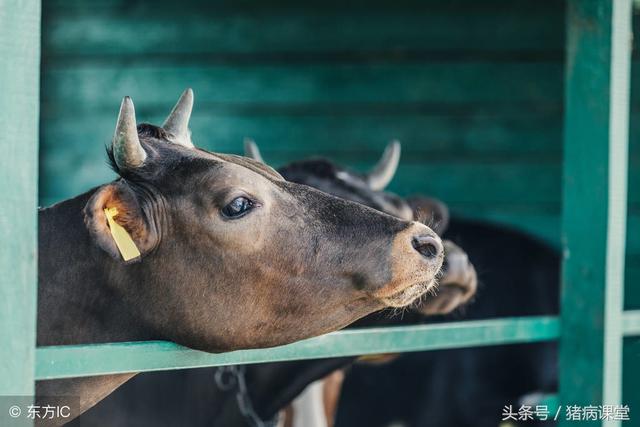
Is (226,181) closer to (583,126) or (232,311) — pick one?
(232,311)

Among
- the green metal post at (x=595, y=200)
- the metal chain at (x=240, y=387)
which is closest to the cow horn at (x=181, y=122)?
the metal chain at (x=240, y=387)

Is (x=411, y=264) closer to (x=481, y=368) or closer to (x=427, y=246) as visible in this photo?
(x=427, y=246)

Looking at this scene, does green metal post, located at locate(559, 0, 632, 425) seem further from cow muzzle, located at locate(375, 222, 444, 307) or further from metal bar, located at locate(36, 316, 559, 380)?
cow muzzle, located at locate(375, 222, 444, 307)

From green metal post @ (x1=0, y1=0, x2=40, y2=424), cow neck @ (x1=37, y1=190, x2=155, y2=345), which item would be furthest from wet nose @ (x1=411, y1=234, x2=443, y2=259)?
green metal post @ (x1=0, y1=0, x2=40, y2=424)

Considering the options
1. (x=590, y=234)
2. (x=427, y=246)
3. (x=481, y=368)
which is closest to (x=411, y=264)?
(x=427, y=246)

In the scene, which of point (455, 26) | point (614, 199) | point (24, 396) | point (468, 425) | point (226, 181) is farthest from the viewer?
point (455, 26)

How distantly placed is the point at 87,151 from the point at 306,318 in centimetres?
404

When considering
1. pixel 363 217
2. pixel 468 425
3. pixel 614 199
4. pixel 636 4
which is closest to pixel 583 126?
pixel 614 199

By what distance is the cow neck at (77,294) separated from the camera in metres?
2.43

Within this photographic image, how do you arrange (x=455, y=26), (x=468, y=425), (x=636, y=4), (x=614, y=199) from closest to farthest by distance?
(x=614, y=199) → (x=636, y=4) → (x=468, y=425) → (x=455, y=26)

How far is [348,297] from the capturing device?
7.48ft

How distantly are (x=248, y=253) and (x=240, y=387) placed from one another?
134 centimetres

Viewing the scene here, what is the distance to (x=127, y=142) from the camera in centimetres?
226

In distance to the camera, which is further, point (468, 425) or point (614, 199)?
point (468, 425)
